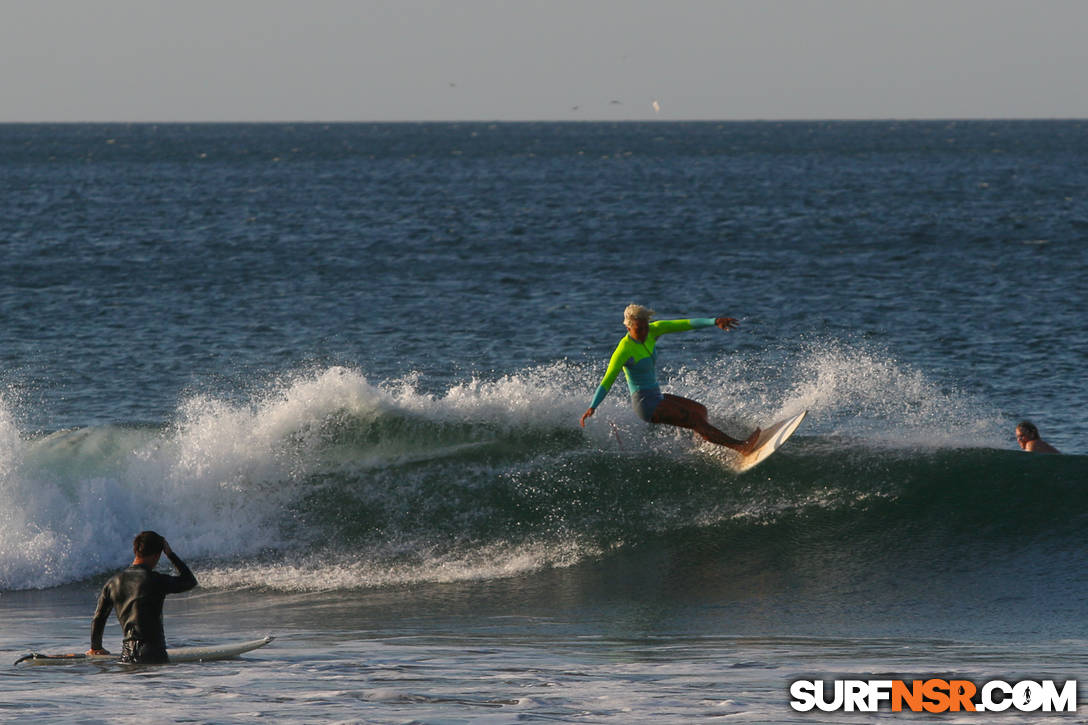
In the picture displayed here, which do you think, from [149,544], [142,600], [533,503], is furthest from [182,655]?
[533,503]

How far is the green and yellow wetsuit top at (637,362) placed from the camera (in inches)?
507

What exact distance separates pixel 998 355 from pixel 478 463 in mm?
14437

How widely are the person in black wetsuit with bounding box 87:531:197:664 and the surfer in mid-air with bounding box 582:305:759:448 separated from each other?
4811 mm

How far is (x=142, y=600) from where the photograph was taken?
938cm

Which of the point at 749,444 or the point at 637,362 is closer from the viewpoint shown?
the point at 637,362

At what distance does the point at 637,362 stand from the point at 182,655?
5.47 meters

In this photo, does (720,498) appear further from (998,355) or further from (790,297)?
(790,297)

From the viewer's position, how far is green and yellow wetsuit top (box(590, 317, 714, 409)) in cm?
1288

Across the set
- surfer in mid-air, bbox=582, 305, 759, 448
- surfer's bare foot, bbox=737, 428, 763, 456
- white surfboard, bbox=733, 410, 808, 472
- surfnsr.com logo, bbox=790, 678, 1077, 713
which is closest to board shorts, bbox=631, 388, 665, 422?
surfer in mid-air, bbox=582, 305, 759, 448

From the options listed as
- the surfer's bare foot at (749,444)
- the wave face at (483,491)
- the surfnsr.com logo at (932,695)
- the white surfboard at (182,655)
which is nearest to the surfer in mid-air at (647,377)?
the surfer's bare foot at (749,444)

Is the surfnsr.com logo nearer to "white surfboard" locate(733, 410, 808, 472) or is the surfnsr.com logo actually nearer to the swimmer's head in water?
the swimmer's head in water

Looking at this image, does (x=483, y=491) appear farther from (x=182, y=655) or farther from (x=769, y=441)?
(x=182, y=655)

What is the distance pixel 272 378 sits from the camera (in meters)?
24.8

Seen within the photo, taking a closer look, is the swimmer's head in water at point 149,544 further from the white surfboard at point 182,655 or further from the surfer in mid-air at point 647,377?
the surfer in mid-air at point 647,377
